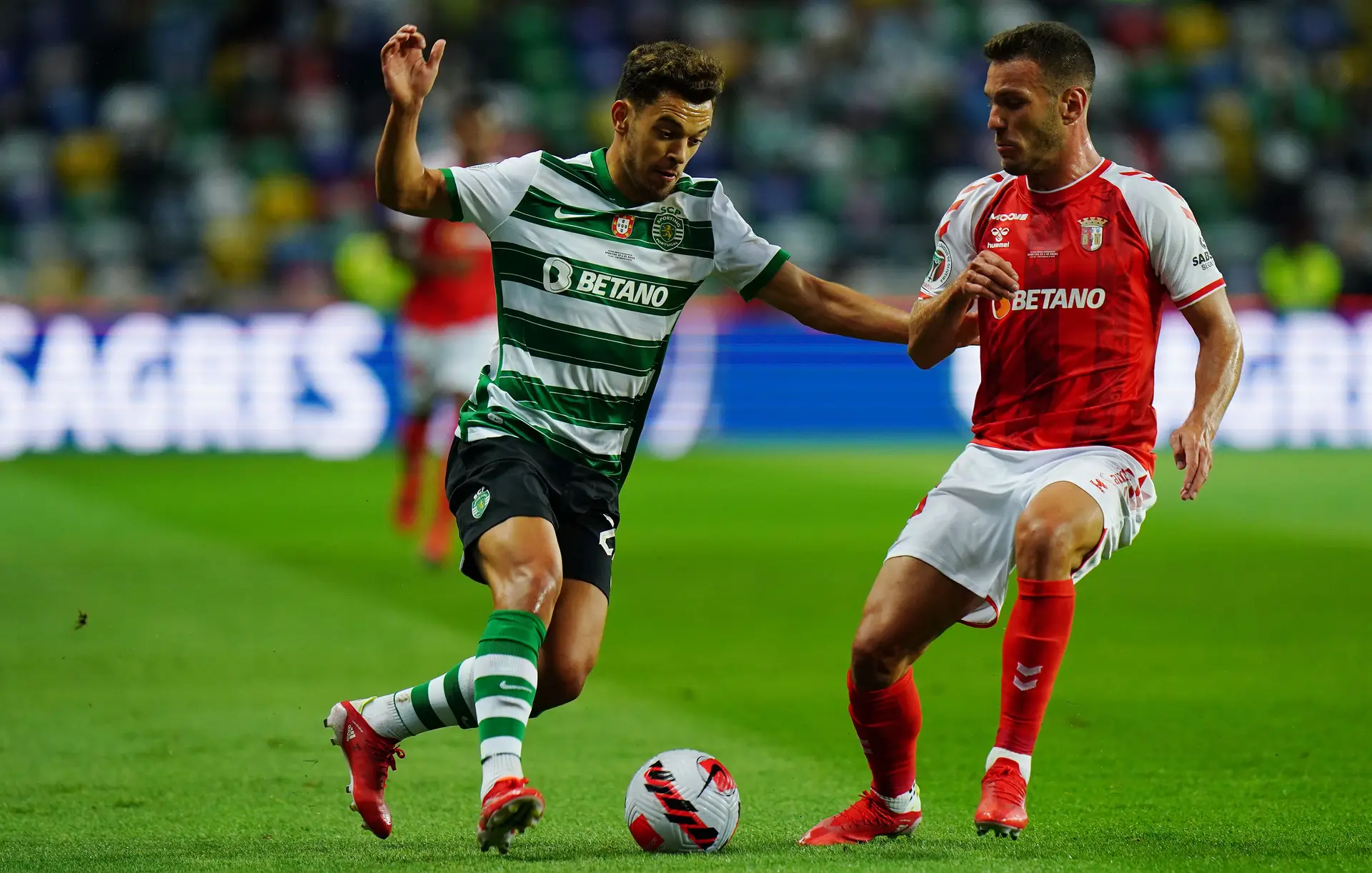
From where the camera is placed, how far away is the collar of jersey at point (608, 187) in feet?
16.8

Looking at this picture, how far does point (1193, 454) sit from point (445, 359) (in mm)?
6986

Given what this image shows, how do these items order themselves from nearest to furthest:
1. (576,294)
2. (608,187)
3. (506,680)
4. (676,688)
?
(506,680) → (576,294) → (608,187) → (676,688)

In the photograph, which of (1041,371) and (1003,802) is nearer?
(1003,802)

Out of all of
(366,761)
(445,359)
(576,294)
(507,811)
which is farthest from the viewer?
(445,359)

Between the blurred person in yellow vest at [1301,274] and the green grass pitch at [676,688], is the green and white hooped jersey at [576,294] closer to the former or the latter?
the green grass pitch at [676,688]

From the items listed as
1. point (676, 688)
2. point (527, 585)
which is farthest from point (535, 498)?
point (676, 688)

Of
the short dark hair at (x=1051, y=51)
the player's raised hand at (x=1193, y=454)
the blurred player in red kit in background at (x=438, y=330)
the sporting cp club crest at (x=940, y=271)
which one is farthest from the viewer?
the blurred player in red kit in background at (x=438, y=330)

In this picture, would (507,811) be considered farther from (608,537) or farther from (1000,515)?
(1000,515)

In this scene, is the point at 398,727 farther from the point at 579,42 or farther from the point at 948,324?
the point at 579,42

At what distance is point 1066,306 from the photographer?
16.5 feet

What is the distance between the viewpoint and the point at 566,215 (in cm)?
508

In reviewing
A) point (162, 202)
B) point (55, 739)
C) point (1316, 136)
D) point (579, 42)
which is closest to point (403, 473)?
point (55, 739)

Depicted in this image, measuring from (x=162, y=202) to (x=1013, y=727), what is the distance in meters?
16.0

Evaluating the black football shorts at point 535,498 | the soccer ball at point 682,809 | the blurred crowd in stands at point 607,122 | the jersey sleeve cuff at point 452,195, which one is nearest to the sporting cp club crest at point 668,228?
the jersey sleeve cuff at point 452,195
